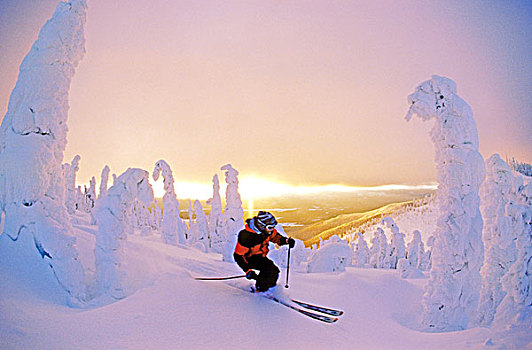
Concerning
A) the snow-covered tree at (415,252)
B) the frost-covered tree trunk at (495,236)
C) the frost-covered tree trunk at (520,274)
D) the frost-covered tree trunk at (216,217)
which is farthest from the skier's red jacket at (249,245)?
the snow-covered tree at (415,252)

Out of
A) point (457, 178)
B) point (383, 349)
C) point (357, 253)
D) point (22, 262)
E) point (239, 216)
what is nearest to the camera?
point (383, 349)

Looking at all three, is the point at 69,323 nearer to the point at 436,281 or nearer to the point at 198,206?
the point at 436,281

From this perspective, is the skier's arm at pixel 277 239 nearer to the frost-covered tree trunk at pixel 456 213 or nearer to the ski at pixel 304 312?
the ski at pixel 304 312

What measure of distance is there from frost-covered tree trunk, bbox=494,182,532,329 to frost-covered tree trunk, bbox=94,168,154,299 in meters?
8.26

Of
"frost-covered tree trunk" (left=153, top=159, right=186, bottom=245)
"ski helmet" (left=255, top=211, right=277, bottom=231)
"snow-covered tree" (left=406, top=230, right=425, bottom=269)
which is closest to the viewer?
"ski helmet" (left=255, top=211, right=277, bottom=231)

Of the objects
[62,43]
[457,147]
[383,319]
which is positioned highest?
[62,43]

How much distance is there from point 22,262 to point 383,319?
9252 mm

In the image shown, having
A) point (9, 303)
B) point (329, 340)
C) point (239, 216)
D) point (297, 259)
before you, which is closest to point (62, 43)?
point (9, 303)

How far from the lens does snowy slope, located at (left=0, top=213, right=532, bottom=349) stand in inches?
181

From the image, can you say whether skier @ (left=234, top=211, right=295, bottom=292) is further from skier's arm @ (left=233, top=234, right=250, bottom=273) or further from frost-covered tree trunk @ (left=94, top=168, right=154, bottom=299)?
frost-covered tree trunk @ (left=94, top=168, right=154, bottom=299)

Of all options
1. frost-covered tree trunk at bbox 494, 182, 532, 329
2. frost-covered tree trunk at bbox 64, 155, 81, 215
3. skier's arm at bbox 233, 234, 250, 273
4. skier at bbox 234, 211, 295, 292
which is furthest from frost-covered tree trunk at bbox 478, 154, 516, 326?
frost-covered tree trunk at bbox 64, 155, 81, 215

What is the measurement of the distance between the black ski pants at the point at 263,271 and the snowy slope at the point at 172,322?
0.32m

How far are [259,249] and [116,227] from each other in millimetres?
3387

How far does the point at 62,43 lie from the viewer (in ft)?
26.2
